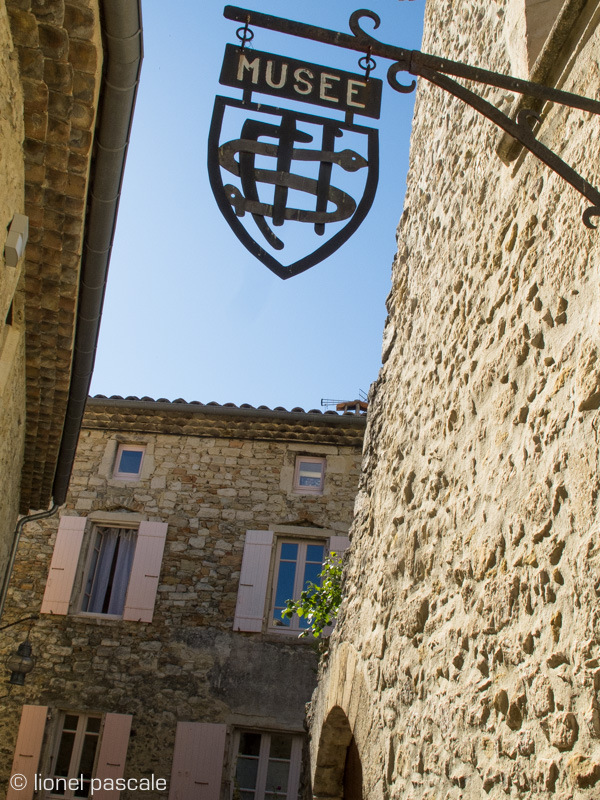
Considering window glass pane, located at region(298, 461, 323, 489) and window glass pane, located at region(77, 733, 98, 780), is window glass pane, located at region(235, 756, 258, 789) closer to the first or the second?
window glass pane, located at region(77, 733, 98, 780)

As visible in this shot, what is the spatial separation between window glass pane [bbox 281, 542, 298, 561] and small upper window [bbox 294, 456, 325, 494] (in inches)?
29.1

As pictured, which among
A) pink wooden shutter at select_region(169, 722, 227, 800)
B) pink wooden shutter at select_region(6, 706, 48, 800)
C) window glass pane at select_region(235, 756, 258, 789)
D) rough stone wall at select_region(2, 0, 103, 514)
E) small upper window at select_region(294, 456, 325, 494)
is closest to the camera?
rough stone wall at select_region(2, 0, 103, 514)

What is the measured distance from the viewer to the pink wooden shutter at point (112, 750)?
28.1ft

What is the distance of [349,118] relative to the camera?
8.03 feet

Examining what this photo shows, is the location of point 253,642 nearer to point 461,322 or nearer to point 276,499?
point 276,499

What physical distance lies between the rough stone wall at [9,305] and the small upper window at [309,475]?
4.37 meters

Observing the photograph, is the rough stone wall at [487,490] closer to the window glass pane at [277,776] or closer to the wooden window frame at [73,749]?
the window glass pane at [277,776]

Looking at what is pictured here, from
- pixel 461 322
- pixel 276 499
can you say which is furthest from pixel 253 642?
pixel 461 322

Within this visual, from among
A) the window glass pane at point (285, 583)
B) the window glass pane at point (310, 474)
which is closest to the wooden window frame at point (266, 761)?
the window glass pane at point (285, 583)

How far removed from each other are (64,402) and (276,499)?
461 cm

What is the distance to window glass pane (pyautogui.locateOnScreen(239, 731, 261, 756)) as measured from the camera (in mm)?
9016

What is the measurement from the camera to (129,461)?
35.1 ft

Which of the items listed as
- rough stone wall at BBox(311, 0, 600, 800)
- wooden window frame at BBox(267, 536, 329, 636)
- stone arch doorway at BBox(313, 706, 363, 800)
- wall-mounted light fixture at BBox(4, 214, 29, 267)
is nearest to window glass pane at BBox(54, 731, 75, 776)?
wooden window frame at BBox(267, 536, 329, 636)

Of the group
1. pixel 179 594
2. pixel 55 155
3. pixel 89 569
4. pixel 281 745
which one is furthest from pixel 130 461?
pixel 55 155
